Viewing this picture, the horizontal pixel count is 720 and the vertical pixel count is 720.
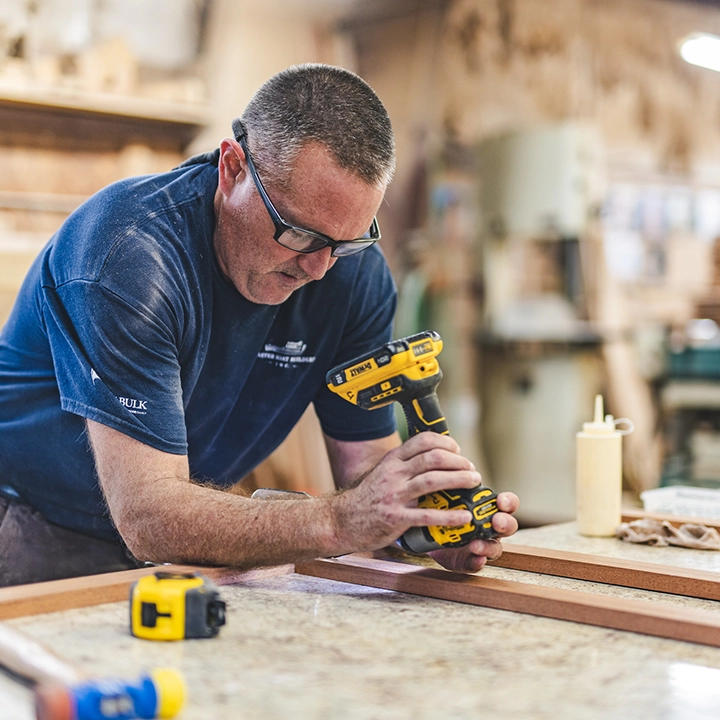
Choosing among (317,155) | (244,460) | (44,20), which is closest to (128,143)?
(44,20)

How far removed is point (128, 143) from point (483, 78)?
9.34 ft

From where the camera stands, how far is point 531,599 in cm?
129

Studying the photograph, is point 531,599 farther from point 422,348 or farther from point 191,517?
point 191,517

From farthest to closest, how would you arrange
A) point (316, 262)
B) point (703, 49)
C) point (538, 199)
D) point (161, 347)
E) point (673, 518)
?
point (538, 199) → point (703, 49) → point (673, 518) → point (316, 262) → point (161, 347)

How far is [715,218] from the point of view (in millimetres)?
6594

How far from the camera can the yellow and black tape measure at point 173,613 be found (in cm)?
111

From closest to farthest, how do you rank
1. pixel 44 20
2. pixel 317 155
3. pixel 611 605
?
pixel 611 605 < pixel 317 155 < pixel 44 20

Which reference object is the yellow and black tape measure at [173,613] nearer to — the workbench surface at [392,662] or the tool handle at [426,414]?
the workbench surface at [392,662]

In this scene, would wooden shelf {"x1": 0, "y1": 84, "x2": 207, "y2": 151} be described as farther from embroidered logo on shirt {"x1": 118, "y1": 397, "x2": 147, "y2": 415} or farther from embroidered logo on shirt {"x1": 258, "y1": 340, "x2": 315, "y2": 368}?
embroidered logo on shirt {"x1": 118, "y1": 397, "x2": 147, "y2": 415}

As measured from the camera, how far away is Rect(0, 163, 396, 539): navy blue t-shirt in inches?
61.1

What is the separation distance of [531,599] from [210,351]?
0.86 metres

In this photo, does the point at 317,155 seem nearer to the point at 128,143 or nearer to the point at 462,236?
the point at 128,143

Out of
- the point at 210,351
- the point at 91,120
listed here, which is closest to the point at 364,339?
the point at 210,351

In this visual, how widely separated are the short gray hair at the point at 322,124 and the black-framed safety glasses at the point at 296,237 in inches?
1.0
